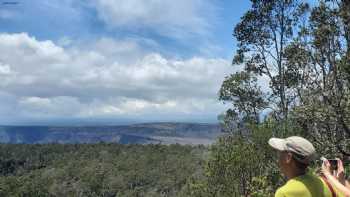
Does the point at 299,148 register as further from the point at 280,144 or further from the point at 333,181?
the point at 333,181

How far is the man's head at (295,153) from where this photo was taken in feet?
12.8

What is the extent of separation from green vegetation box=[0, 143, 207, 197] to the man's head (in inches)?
3956

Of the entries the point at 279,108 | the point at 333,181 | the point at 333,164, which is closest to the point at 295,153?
the point at 333,181

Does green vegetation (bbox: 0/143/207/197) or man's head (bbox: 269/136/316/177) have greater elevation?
man's head (bbox: 269/136/316/177)

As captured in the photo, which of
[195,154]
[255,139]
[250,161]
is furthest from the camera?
[195,154]

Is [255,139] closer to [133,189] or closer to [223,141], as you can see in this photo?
[223,141]

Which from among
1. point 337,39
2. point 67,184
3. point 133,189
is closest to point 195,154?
point 133,189

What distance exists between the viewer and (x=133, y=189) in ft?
454

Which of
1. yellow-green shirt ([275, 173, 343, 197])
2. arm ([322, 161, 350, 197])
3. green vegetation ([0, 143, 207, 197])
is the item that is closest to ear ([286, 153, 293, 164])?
yellow-green shirt ([275, 173, 343, 197])

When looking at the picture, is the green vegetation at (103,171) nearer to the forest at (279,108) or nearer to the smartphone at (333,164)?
the forest at (279,108)

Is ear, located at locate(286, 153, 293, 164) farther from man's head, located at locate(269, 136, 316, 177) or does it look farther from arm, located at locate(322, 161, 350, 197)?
arm, located at locate(322, 161, 350, 197)

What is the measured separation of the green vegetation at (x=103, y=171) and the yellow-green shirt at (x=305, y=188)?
10058cm

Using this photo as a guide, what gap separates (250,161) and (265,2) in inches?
327

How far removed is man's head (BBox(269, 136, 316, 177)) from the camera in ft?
12.8
